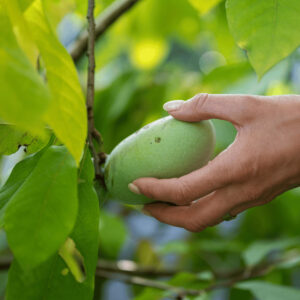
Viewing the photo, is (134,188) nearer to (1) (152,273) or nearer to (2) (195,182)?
(2) (195,182)

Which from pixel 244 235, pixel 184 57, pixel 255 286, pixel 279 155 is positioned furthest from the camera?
pixel 184 57

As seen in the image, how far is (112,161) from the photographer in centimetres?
76

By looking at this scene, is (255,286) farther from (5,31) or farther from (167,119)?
(5,31)

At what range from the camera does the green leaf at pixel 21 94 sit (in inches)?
15.3

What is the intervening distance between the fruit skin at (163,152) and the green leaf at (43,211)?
150 mm

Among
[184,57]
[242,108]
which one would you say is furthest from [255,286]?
[184,57]

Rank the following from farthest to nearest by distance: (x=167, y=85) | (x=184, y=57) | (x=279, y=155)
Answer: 1. (x=184, y=57)
2. (x=167, y=85)
3. (x=279, y=155)

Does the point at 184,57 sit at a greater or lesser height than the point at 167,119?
lesser

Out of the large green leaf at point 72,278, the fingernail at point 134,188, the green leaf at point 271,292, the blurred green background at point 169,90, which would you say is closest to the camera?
the large green leaf at point 72,278

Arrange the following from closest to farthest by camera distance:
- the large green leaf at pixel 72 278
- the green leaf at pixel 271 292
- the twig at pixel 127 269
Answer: the large green leaf at pixel 72 278 < the green leaf at pixel 271 292 < the twig at pixel 127 269

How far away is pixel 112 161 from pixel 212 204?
0.17 metres

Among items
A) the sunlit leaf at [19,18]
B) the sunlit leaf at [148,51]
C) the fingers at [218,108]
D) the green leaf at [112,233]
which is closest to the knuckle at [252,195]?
the fingers at [218,108]

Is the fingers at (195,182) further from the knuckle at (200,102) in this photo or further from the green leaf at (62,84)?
the green leaf at (62,84)

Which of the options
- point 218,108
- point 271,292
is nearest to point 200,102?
point 218,108
